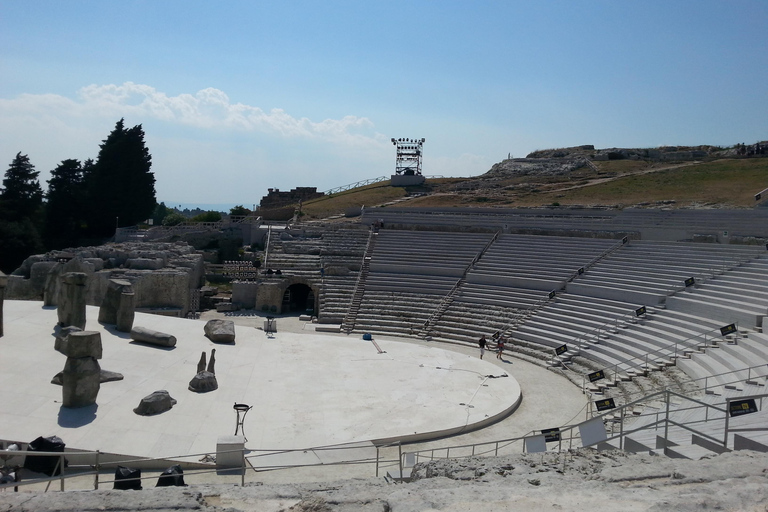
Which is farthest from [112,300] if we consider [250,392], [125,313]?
[250,392]

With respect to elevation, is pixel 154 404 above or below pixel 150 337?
below

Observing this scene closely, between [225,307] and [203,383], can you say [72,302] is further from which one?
→ [225,307]

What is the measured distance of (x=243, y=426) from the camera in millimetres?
11930

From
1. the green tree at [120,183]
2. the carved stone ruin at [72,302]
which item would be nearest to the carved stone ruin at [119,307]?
the carved stone ruin at [72,302]

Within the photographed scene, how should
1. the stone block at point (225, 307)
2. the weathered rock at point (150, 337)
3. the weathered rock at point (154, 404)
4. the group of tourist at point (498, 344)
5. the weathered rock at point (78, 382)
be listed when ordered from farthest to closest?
the stone block at point (225, 307), the group of tourist at point (498, 344), the weathered rock at point (150, 337), the weathered rock at point (154, 404), the weathered rock at point (78, 382)

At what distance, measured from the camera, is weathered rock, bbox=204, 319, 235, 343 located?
57.8 ft

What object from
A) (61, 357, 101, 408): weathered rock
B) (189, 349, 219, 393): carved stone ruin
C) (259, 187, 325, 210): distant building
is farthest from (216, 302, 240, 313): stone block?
(259, 187, 325, 210): distant building

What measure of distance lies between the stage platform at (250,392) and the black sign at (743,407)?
20.2 feet

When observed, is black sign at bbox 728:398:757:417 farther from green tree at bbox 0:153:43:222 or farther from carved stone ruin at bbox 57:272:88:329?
green tree at bbox 0:153:43:222

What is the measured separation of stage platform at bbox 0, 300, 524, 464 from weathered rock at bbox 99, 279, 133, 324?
1.11 feet

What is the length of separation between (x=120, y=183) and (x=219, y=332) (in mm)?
27469

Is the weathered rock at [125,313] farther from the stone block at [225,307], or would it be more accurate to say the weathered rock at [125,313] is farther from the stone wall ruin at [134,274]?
the stone block at [225,307]

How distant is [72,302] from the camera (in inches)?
594

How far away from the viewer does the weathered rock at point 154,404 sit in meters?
11.7
